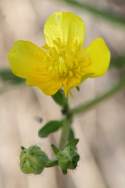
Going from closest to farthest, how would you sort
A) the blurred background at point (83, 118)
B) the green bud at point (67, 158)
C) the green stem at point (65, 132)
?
the green bud at point (67, 158) → the green stem at point (65, 132) → the blurred background at point (83, 118)

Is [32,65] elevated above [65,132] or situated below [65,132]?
above

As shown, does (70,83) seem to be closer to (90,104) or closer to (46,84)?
(46,84)

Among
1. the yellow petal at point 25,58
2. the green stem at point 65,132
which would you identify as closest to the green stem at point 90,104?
the green stem at point 65,132

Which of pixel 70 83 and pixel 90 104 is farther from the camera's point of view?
pixel 90 104

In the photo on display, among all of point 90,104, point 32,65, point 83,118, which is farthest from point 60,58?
point 83,118

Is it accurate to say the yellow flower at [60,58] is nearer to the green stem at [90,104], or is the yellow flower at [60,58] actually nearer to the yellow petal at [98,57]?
the yellow petal at [98,57]

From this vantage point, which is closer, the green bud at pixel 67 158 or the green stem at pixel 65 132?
the green bud at pixel 67 158
